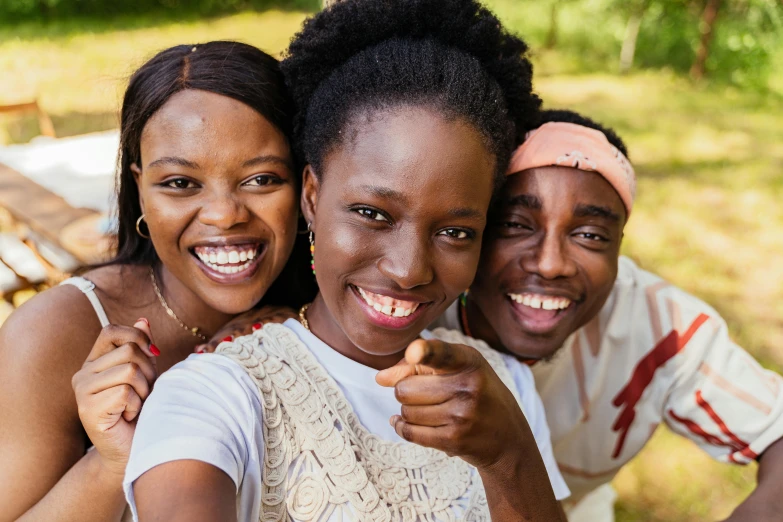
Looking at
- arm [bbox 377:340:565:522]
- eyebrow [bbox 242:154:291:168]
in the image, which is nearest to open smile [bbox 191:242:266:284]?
eyebrow [bbox 242:154:291:168]

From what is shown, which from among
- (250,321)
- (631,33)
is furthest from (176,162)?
(631,33)

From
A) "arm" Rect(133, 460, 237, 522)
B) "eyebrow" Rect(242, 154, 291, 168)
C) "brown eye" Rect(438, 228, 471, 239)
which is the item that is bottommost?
"arm" Rect(133, 460, 237, 522)

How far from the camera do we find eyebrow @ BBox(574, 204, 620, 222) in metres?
2.16

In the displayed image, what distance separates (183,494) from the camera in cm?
131

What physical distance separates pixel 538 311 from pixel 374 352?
0.74 m

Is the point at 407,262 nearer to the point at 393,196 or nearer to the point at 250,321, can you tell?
the point at 393,196

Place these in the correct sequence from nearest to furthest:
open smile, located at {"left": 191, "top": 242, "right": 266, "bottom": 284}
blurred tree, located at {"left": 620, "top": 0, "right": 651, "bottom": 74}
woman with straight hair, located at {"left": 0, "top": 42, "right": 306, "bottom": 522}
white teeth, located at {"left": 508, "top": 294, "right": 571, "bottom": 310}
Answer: woman with straight hair, located at {"left": 0, "top": 42, "right": 306, "bottom": 522} < open smile, located at {"left": 191, "top": 242, "right": 266, "bottom": 284} < white teeth, located at {"left": 508, "top": 294, "right": 571, "bottom": 310} < blurred tree, located at {"left": 620, "top": 0, "right": 651, "bottom": 74}

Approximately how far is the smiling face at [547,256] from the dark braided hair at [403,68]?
24cm

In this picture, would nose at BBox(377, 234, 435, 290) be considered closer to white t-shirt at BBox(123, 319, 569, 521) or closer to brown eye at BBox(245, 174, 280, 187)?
white t-shirt at BBox(123, 319, 569, 521)

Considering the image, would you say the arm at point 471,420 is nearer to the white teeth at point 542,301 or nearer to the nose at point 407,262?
the nose at point 407,262

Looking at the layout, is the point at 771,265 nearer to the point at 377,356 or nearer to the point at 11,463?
the point at 377,356

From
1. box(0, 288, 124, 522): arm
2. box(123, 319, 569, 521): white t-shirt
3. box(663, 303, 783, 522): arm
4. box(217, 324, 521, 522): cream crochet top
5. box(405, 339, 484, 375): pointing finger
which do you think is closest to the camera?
box(405, 339, 484, 375): pointing finger

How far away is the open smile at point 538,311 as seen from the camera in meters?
2.26

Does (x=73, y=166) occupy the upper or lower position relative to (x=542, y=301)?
lower
